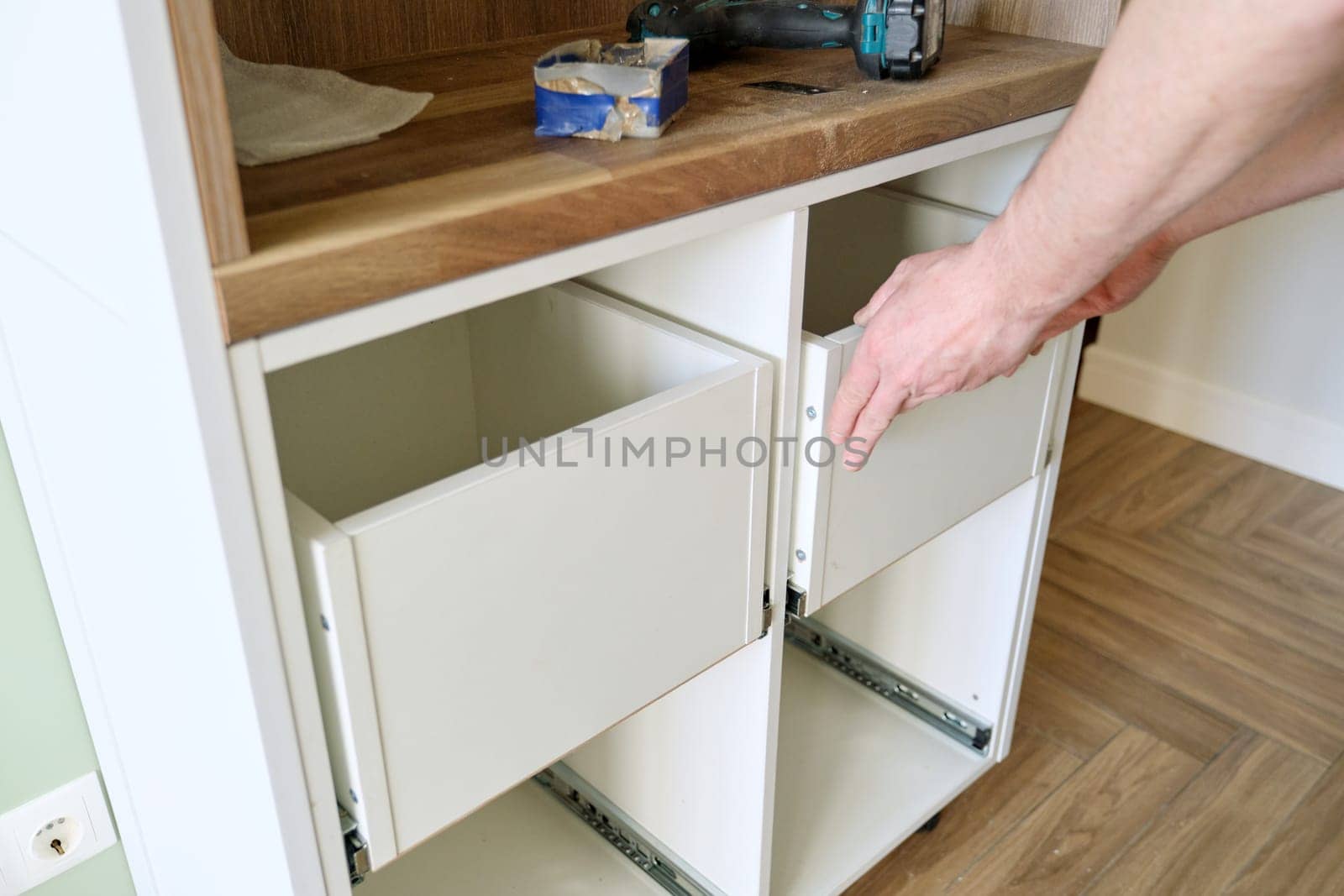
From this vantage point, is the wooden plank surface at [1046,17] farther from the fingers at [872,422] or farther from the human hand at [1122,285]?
the fingers at [872,422]

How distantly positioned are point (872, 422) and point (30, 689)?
64cm

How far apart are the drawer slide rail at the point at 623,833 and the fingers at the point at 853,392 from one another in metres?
0.46

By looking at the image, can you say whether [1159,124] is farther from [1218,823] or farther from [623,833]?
[1218,823]

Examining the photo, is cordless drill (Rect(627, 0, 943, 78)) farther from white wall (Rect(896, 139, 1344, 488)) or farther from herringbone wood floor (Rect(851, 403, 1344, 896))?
white wall (Rect(896, 139, 1344, 488))

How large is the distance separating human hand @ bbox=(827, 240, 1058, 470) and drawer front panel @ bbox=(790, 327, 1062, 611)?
17 mm

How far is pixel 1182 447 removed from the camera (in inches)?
77.4

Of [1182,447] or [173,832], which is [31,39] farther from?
[1182,447]

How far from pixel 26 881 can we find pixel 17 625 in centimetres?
21

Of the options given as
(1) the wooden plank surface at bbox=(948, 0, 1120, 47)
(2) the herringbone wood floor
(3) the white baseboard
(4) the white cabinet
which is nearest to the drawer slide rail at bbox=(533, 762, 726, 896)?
(4) the white cabinet

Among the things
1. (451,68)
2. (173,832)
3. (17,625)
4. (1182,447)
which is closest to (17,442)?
(17,625)

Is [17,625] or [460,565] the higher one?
[460,565]

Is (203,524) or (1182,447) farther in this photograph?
(1182,447)

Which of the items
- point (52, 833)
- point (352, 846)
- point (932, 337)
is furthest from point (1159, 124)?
point (52, 833)

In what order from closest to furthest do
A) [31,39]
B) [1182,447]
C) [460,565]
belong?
[31,39] → [460,565] → [1182,447]
